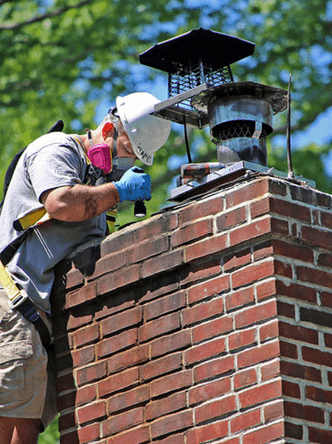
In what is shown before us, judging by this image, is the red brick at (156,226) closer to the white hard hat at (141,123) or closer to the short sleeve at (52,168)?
the short sleeve at (52,168)

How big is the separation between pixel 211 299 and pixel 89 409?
37.2 inches

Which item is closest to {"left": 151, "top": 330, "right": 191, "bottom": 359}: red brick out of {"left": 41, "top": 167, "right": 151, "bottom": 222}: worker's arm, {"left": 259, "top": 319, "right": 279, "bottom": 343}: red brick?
{"left": 259, "top": 319, "right": 279, "bottom": 343}: red brick

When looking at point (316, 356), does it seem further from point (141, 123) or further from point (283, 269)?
point (141, 123)

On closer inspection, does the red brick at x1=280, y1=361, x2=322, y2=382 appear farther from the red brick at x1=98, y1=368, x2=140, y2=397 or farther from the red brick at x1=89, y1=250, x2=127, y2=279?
the red brick at x1=89, y1=250, x2=127, y2=279

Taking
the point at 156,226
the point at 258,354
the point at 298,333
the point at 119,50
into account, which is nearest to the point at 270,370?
the point at 258,354

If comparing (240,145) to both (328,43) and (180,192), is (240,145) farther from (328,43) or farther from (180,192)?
(328,43)

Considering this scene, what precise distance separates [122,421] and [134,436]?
0.42 ft

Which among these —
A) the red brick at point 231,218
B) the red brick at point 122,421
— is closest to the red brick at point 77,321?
the red brick at point 122,421

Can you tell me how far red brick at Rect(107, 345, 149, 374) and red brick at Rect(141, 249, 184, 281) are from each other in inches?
14.3

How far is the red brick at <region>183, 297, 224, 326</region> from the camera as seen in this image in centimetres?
502

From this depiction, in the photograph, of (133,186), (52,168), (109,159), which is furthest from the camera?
(109,159)

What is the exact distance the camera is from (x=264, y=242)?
4902 millimetres

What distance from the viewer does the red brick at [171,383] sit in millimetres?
5049

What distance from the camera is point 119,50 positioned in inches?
706
